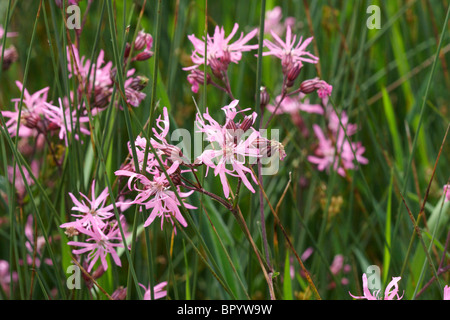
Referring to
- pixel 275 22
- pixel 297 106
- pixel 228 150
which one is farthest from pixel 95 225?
pixel 275 22

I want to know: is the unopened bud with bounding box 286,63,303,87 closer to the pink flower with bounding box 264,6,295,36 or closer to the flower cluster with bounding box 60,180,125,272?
the flower cluster with bounding box 60,180,125,272

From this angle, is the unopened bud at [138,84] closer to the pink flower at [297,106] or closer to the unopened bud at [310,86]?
the unopened bud at [310,86]

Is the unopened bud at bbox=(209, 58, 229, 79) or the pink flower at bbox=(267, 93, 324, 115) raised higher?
the unopened bud at bbox=(209, 58, 229, 79)

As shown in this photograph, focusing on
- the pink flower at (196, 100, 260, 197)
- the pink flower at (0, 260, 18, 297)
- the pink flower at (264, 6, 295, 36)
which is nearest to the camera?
the pink flower at (196, 100, 260, 197)

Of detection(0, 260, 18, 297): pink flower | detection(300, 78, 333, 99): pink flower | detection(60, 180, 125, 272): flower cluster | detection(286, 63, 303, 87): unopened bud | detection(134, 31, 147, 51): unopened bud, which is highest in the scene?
detection(134, 31, 147, 51): unopened bud

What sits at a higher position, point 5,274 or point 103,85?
point 103,85

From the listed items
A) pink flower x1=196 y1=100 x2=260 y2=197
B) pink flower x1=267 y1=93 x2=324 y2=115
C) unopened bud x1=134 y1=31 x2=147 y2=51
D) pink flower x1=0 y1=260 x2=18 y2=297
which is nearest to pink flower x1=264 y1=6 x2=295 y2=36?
pink flower x1=267 y1=93 x2=324 y2=115

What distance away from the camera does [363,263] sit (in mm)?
1034

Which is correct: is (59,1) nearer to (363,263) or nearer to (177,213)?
(177,213)

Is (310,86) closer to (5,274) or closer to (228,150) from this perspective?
(228,150)

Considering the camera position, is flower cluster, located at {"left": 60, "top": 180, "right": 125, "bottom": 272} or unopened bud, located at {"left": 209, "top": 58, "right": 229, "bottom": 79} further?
unopened bud, located at {"left": 209, "top": 58, "right": 229, "bottom": 79}

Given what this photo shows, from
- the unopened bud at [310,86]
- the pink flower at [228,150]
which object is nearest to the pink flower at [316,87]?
the unopened bud at [310,86]

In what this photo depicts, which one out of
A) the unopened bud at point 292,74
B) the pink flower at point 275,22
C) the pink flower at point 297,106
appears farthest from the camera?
the pink flower at point 275,22

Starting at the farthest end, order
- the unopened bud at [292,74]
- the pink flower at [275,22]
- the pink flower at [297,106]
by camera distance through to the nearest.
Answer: the pink flower at [275,22], the pink flower at [297,106], the unopened bud at [292,74]
